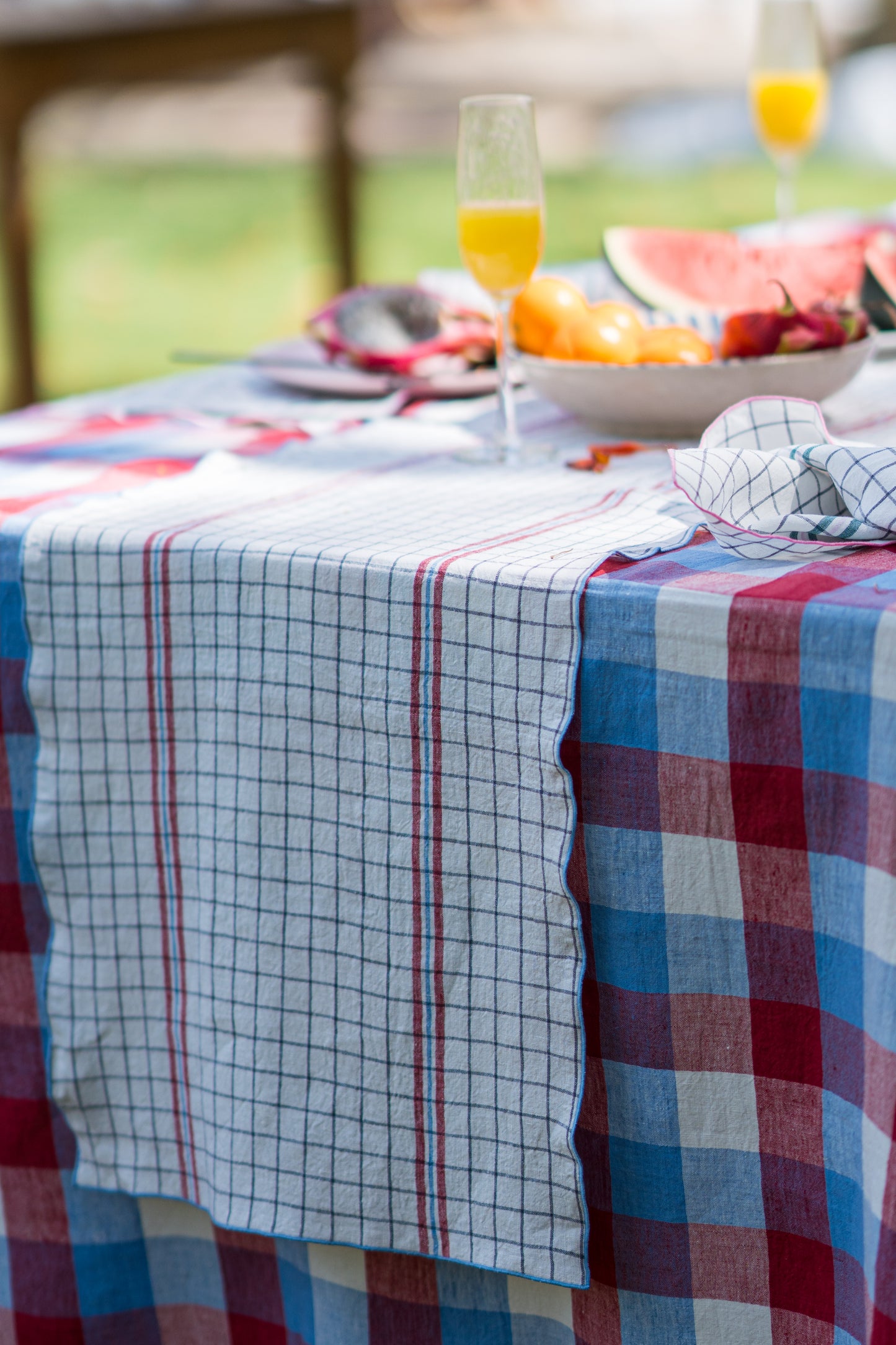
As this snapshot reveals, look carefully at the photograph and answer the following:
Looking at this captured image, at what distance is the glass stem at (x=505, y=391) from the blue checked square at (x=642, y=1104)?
56 centimetres

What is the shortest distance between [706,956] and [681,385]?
561 mm

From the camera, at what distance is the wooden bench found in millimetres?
3414

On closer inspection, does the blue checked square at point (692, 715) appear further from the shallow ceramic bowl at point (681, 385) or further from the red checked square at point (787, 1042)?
the shallow ceramic bowl at point (681, 385)

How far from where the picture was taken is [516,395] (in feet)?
5.49

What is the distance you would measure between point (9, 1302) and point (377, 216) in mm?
9390

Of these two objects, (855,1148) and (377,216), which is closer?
(855,1148)

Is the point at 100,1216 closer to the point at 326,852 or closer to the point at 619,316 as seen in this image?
the point at 326,852

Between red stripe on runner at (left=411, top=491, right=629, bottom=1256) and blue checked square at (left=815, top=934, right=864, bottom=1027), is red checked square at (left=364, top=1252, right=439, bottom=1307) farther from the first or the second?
blue checked square at (left=815, top=934, right=864, bottom=1027)

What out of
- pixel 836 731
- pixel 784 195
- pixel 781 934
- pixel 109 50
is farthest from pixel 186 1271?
pixel 109 50

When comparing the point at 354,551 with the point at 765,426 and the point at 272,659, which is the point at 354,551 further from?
the point at 765,426

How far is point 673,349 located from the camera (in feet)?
4.37

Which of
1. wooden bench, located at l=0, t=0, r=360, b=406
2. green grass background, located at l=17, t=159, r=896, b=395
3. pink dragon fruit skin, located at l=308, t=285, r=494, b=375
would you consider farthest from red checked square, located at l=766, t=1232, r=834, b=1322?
green grass background, located at l=17, t=159, r=896, b=395

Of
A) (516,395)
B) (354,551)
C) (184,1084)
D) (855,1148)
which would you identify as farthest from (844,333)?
(184,1084)

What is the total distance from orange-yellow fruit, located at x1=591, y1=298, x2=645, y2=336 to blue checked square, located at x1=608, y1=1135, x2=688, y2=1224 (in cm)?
77
